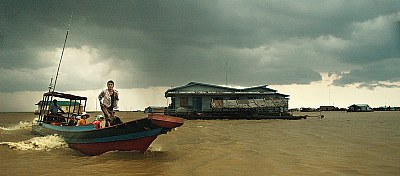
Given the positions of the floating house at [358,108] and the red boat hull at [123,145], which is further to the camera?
the floating house at [358,108]

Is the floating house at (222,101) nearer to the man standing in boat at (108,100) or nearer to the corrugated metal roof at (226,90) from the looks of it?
the corrugated metal roof at (226,90)

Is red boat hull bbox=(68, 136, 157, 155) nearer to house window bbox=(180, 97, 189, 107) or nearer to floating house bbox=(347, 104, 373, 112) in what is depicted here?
house window bbox=(180, 97, 189, 107)

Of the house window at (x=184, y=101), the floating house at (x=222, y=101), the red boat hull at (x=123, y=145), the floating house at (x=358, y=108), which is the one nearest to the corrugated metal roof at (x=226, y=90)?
the floating house at (x=222, y=101)

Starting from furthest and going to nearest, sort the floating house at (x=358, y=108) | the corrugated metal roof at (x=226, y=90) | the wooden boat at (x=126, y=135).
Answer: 1. the floating house at (x=358, y=108)
2. the corrugated metal roof at (x=226, y=90)
3. the wooden boat at (x=126, y=135)

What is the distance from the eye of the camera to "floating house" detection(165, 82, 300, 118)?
32.8 m

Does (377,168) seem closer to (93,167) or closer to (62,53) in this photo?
(93,167)

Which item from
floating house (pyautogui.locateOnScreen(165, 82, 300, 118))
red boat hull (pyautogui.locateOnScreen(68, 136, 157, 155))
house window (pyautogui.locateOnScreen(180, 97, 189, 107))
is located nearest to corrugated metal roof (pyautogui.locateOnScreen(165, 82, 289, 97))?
floating house (pyautogui.locateOnScreen(165, 82, 300, 118))

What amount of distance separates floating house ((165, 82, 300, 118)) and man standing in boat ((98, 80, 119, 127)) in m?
22.5

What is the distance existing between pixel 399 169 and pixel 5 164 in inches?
377

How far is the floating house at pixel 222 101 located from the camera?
1292 inches

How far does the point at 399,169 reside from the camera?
254 inches

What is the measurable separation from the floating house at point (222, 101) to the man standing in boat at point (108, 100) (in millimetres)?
22491

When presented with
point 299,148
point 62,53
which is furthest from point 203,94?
point 299,148

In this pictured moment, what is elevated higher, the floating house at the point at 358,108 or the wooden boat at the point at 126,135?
the floating house at the point at 358,108
